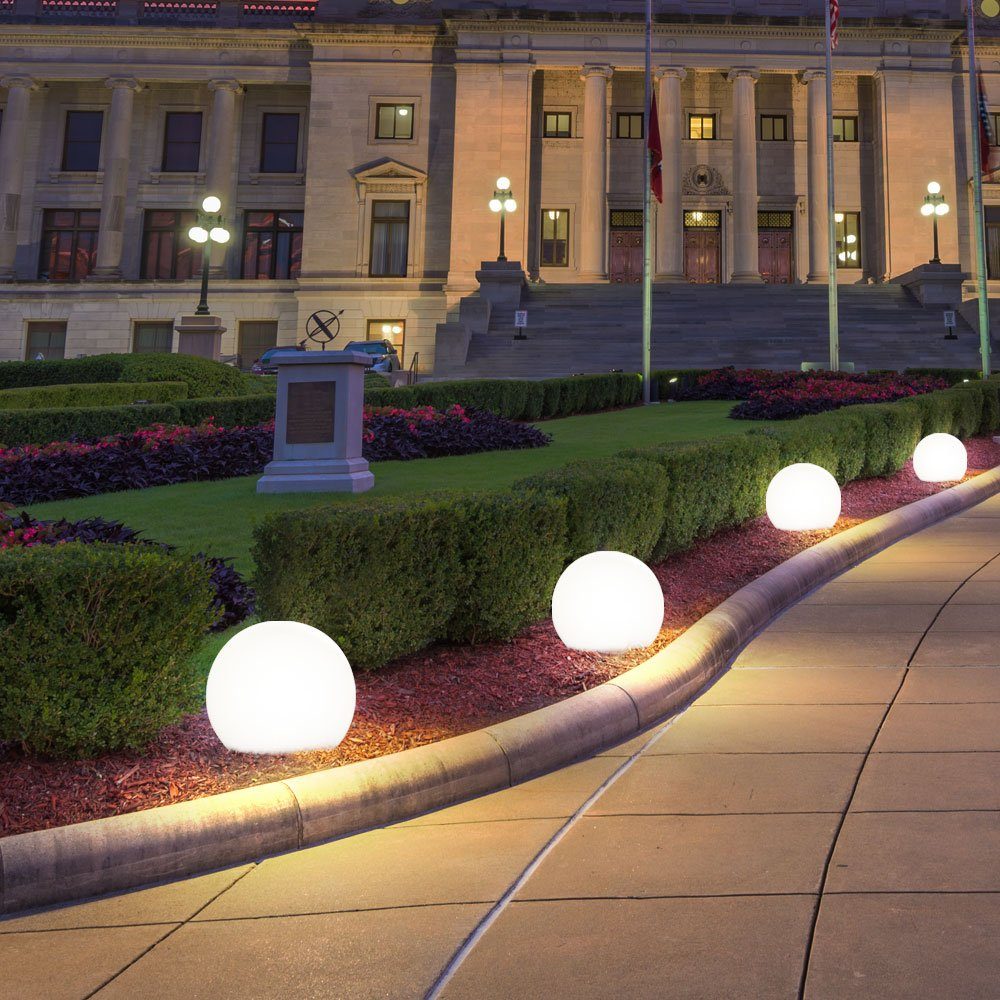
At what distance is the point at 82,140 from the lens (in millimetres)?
52938

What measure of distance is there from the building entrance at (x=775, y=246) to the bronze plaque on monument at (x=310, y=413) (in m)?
41.9

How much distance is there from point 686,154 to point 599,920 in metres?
51.4

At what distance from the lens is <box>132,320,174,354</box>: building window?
5016cm

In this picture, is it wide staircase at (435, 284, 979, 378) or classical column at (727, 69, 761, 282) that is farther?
classical column at (727, 69, 761, 282)

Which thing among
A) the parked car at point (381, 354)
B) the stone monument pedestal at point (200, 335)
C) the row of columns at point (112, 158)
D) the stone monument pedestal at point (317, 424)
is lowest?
the stone monument pedestal at point (317, 424)

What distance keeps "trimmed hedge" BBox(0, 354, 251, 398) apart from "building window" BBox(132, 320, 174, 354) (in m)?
22.8

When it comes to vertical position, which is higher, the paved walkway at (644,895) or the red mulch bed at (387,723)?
the red mulch bed at (387,723)

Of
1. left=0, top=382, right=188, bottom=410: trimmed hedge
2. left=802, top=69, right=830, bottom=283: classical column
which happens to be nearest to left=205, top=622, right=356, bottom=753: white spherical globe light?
left=0, top=382, right=188, bottom=410: trimmed hedge

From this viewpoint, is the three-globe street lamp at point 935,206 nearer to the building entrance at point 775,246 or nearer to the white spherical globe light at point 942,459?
the building entrance at point 775,246

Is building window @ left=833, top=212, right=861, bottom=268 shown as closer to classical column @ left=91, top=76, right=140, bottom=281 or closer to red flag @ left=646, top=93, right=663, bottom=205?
red flag @ left=646, top=93, right=663, bottom=205

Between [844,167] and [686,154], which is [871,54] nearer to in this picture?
[844,167]

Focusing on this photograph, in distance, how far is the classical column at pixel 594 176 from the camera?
155 ft

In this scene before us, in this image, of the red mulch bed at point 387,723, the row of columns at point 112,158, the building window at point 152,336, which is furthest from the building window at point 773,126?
the red mulch bed at point 387,723

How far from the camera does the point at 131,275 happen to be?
171 ft
